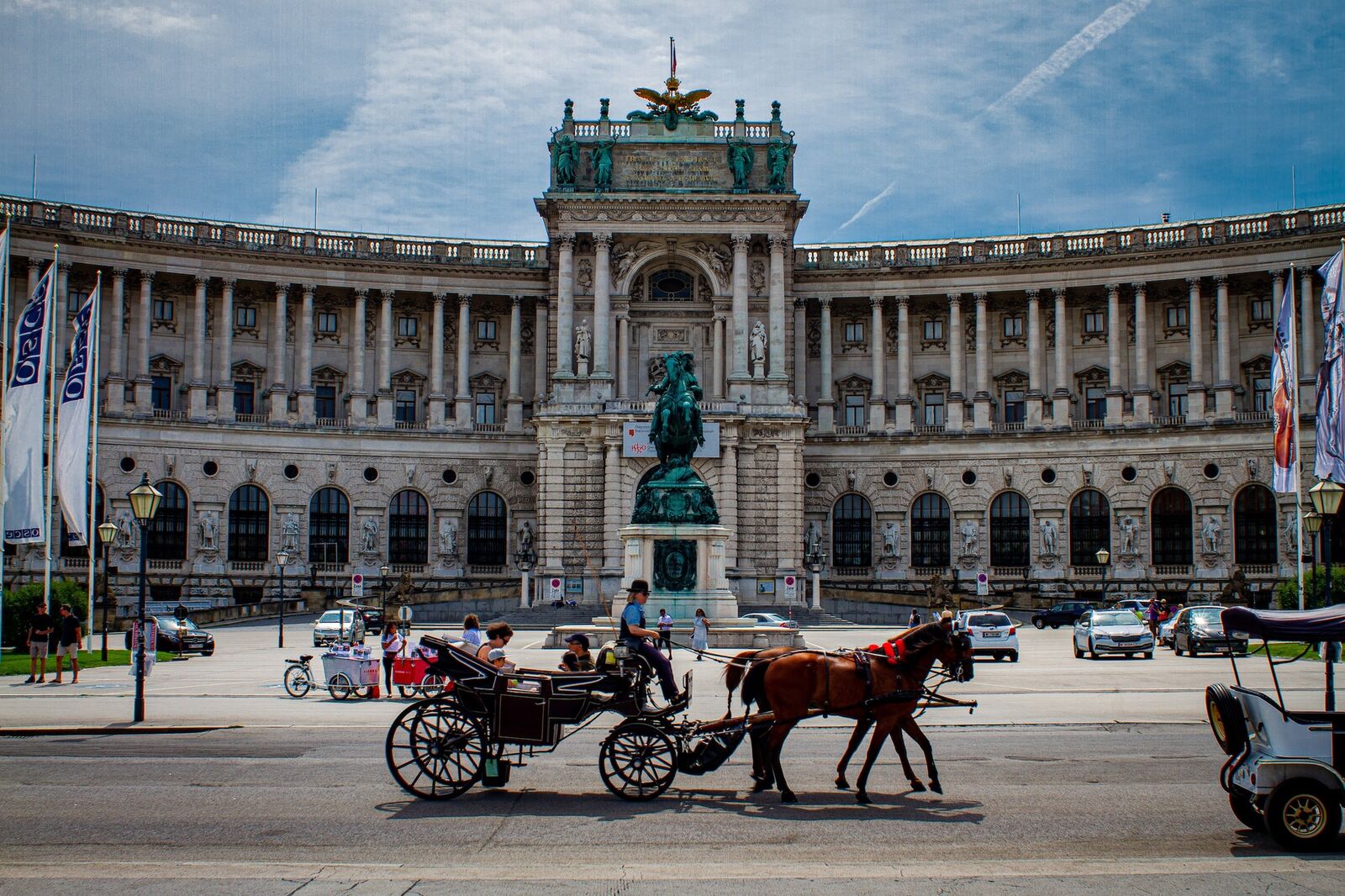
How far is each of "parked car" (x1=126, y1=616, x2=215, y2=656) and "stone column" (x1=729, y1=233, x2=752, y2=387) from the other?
33.6m

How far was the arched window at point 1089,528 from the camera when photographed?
7300 centimetres

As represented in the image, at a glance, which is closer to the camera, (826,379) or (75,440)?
(75,440)

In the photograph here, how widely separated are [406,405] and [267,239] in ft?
39.1

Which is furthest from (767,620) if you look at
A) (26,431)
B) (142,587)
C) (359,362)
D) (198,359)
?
(198,359)

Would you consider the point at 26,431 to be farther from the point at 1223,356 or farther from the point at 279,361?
the point at 1223,356

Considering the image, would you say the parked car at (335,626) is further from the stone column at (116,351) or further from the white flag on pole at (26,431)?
the stone column at (116,351)

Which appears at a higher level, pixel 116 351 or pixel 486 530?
pixel 116 351

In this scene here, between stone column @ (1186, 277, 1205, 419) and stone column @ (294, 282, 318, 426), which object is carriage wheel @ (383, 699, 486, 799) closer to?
stone column @ (294, 282, 318, 426)

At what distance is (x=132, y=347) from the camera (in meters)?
73.4

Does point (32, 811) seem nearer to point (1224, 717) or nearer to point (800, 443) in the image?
point (1224, 717)

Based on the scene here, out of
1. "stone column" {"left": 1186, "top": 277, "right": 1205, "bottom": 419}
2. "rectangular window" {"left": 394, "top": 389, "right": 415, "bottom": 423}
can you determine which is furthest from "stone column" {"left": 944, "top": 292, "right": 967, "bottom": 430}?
"rectangular window" {"left": 394, "top": 389, "right": 415, "bottom": 423}

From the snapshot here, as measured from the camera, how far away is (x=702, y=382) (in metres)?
75.6

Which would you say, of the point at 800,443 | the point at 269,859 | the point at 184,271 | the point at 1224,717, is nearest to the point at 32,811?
the point at 269,859

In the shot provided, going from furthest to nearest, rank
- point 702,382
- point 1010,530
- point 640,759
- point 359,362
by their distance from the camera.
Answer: point 359,362 → point 702,382 → point 1010,530 → point 640,759
